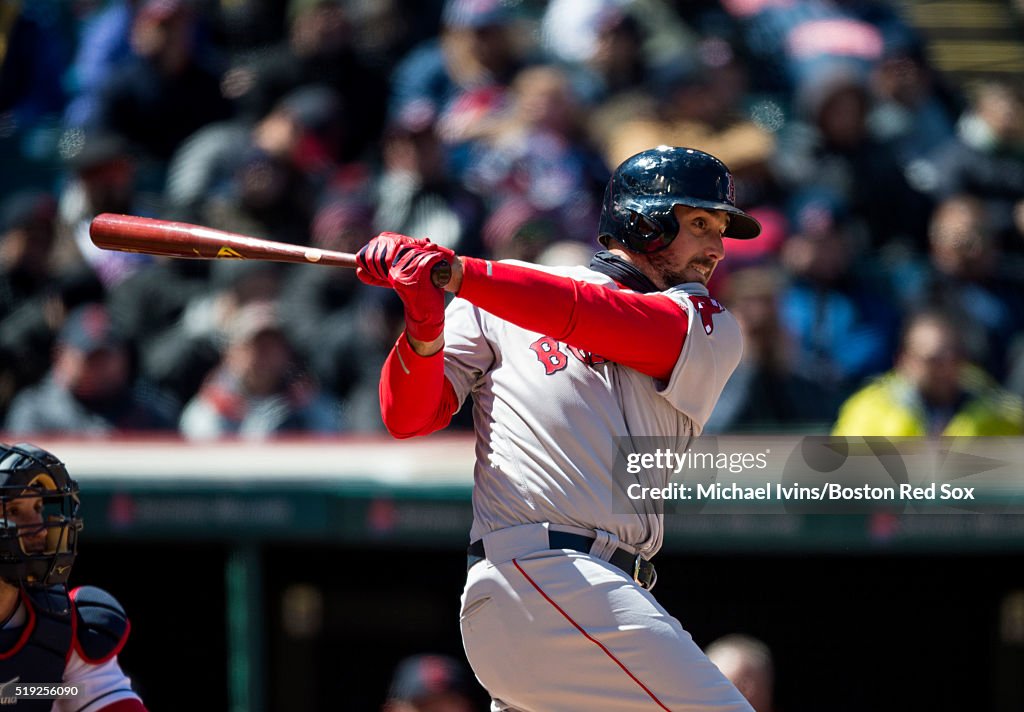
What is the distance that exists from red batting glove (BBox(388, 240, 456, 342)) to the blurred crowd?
2.86 meters

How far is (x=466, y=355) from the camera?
3211 mm

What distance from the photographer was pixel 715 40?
8.04 m

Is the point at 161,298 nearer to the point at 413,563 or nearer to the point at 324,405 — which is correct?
the point at 324,405

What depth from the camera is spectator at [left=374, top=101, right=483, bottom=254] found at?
6730mm

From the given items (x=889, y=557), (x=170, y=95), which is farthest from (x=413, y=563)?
(x=170, y=95)

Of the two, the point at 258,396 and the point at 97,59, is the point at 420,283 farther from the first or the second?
the point at 97,59

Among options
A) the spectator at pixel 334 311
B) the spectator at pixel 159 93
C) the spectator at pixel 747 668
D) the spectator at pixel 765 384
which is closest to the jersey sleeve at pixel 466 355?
the spectator at pixel 747 668

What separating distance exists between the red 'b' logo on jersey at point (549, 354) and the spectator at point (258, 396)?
2.78 metres

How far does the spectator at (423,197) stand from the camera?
22.1 ft

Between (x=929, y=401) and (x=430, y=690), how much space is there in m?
2.11

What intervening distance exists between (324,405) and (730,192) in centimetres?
313

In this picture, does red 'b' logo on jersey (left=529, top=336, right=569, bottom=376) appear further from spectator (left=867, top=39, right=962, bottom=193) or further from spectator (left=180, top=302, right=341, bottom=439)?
spectator (left=867, top=39, right=962, bottom=193)

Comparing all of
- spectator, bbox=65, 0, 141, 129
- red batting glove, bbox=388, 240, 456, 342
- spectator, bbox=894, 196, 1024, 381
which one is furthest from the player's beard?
spectator, bbox=65, 0, 141, 129

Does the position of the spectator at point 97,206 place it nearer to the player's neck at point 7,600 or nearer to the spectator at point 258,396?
the spectator at point 258,396
